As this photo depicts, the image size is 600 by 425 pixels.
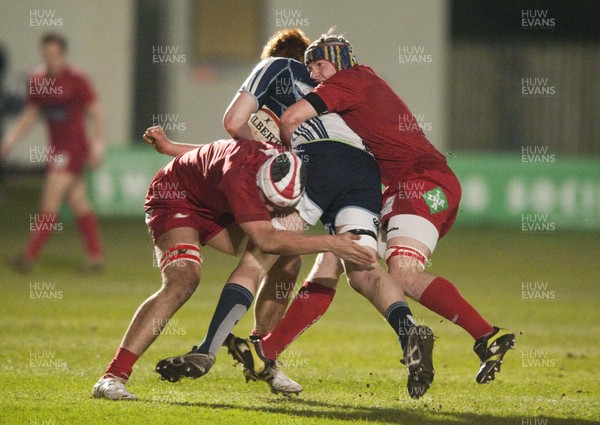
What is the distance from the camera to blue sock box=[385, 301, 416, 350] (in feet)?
20.0

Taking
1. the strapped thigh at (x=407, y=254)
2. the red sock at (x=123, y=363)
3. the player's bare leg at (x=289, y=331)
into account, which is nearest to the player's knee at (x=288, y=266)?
the player's bare leg at (x=289, y=331)

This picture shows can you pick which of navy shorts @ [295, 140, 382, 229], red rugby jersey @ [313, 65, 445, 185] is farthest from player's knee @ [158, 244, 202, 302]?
red rugby jersey @ [313, 65, 445, 185]

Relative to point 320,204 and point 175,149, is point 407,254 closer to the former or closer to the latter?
point 320,204

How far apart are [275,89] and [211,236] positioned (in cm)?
102

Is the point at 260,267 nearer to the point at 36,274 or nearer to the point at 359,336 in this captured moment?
the point at 359,336

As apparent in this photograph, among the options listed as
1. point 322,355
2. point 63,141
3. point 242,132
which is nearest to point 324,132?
point 242,132

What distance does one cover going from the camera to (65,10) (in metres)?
22.0

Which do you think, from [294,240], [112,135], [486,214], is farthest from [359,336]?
[112,135]

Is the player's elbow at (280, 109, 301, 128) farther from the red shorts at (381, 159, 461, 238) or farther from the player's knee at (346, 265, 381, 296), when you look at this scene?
the player's knee at (346, 265, 381, 296)

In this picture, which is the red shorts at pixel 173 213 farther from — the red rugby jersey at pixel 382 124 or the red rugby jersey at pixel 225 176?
the red rugby jersey at pixel 382 124

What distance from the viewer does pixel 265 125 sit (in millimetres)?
7059

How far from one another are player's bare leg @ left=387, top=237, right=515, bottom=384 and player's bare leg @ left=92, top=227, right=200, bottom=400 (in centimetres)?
122

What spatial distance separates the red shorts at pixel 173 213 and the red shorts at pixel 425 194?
108 centimetres

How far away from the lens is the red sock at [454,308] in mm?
6430
